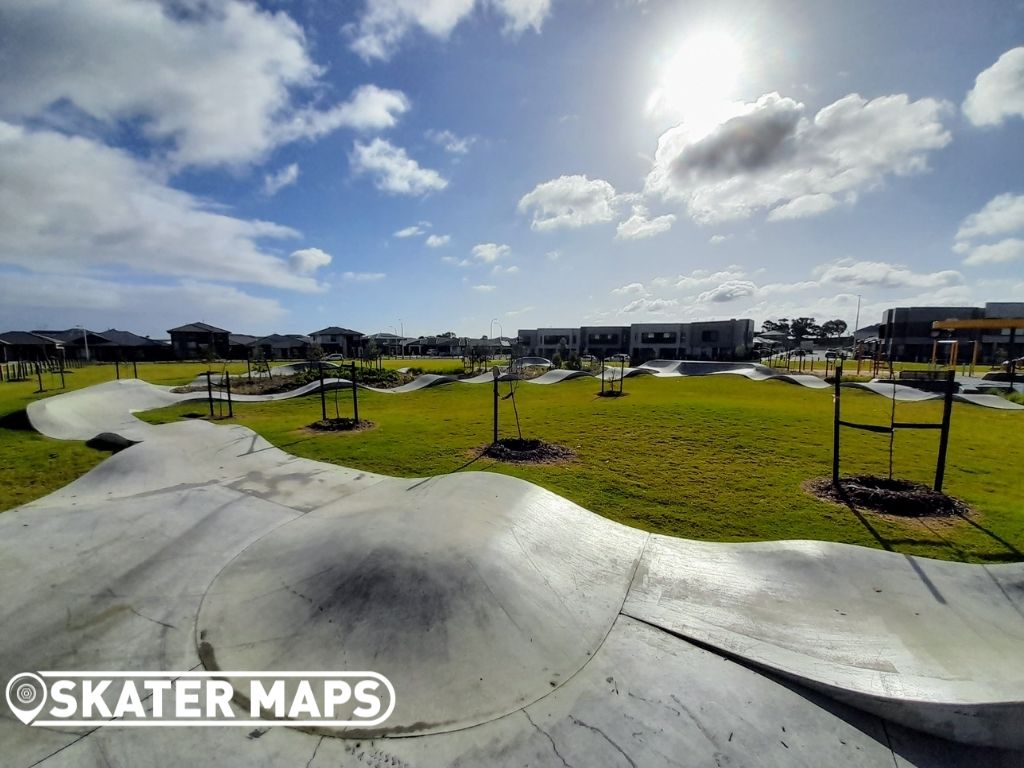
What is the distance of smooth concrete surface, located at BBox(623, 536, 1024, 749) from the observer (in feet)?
11.8

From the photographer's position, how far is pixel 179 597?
5008mm

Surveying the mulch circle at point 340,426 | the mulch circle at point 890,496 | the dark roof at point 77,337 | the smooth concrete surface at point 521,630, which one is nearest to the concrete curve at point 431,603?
the smooth concrete surface at point 521,630

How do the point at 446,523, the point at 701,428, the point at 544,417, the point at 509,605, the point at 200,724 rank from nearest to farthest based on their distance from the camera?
the point at 200,724, the point at 509,605, the point at 446,523, the point at 701,428, the point at 544,417

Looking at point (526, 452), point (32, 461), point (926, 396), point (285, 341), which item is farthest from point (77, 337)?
point (926, 396)

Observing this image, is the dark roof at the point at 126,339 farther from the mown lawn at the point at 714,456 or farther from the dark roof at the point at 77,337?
the mown lawn at the point at 714,456

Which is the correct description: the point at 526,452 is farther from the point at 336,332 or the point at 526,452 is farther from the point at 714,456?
the point at 336,332

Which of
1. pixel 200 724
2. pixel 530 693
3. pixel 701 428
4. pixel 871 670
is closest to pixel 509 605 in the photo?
pixel 530 693

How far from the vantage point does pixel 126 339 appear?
69625 mm

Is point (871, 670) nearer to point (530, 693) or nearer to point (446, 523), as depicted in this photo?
point (530, 693)

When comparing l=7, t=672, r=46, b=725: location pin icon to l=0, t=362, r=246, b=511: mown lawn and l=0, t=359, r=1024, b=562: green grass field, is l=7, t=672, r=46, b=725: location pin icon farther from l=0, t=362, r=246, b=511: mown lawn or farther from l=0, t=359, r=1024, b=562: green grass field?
l=0, t=359, r=1024, b=562: green grass field

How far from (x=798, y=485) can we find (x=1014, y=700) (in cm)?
579

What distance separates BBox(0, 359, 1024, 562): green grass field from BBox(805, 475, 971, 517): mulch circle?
34 cm

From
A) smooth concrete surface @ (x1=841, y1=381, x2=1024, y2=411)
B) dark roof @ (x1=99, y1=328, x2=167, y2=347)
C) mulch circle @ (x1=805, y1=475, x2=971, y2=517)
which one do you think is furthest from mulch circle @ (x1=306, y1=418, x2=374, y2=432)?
dark roof @ (x1=99, y1=328, x2=167, y2=347)

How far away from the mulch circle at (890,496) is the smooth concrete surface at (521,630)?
2151 millimetres
